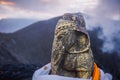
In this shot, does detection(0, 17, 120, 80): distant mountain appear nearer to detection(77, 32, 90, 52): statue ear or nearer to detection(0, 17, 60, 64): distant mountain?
detection(0, 17, 60, 64): distant mountain

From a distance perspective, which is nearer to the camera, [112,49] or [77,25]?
[77,25]

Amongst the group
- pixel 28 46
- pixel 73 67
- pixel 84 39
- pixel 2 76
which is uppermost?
pixel 84 39

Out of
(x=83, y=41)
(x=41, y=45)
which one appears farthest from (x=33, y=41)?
(x=83, y=41)

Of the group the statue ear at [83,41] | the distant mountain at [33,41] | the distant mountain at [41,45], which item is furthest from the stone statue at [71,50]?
the distant mountain at [33,41]

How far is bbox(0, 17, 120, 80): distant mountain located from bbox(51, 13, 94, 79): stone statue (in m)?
10.9

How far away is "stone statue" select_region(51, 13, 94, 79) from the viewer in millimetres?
4047

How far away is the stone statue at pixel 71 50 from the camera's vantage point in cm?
405

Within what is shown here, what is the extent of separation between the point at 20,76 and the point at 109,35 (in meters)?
10.8

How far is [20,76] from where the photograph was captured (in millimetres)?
8617

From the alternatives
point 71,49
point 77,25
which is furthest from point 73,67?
point 77,25

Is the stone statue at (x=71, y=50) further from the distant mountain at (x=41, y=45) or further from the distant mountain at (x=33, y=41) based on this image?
the distant mountain at (x=33, y=41)

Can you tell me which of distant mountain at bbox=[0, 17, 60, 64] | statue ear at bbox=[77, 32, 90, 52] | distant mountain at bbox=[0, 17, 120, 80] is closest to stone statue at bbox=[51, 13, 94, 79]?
statue ear at bbox=[77, 32, 90, 52]

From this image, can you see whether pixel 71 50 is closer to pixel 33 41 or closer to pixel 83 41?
pixel 83 41

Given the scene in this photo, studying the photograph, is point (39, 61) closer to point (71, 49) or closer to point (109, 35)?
point (109, 35)
